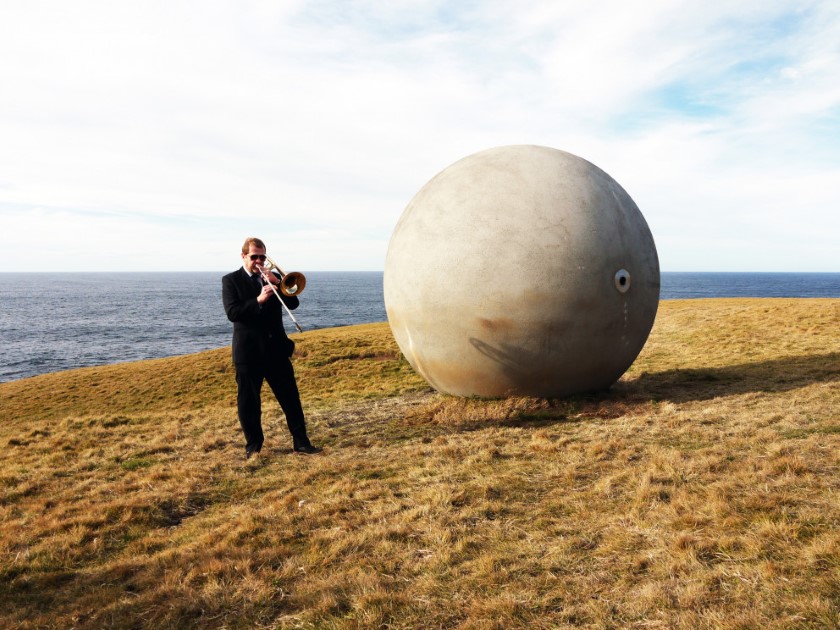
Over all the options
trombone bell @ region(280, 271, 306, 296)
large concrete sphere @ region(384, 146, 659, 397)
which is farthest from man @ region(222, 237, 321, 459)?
large concrete sphere @ region(384, 146, 659, 397)

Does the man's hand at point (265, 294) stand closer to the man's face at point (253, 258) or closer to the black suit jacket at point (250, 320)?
the black suit jacket at point (250, 320)

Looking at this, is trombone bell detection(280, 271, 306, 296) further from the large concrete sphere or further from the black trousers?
the large concrete sphere

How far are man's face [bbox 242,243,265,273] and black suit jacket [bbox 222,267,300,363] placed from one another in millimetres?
102

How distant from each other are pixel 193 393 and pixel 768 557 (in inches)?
671

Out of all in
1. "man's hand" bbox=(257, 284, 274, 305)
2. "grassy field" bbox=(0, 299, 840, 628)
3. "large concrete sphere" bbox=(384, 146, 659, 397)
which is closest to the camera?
"grassy field" bbox=(0, 299, 840, 628)

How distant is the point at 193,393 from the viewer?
17.7 m

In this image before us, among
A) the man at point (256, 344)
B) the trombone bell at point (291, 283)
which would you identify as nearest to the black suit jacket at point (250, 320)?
the man at point (256, 344)

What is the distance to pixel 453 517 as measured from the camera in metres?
4.70

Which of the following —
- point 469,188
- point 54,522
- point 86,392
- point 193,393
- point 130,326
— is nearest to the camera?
point 54,522

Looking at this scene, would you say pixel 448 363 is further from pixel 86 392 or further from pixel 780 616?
pixel 86 392

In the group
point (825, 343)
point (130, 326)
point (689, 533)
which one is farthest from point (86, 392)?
point (130, 326)

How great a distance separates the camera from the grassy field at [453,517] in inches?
134

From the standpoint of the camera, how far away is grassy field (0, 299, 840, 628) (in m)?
3.39

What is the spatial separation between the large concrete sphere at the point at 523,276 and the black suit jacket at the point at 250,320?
2.12m
